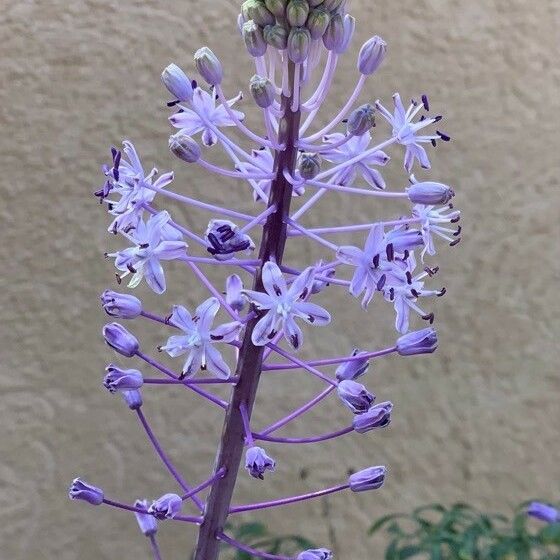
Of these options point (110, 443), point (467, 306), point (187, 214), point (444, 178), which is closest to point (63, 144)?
point (187, 214)

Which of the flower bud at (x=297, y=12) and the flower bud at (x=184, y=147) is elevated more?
the flower bud at (x=297, y=12)

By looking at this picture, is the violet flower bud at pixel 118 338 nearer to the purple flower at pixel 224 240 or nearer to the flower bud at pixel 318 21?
the purple flower at pixel 224 240

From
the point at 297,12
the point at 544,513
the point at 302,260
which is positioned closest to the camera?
the point at 297,12

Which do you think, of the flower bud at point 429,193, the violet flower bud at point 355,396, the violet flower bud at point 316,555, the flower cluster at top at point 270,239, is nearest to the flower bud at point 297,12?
the flower cluster at top at point 270,239

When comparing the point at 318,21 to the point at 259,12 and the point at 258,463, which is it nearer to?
the point at 259,12

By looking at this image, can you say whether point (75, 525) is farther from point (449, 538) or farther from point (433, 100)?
point (433, 100)

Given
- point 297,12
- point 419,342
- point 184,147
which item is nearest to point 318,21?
point 297,12
